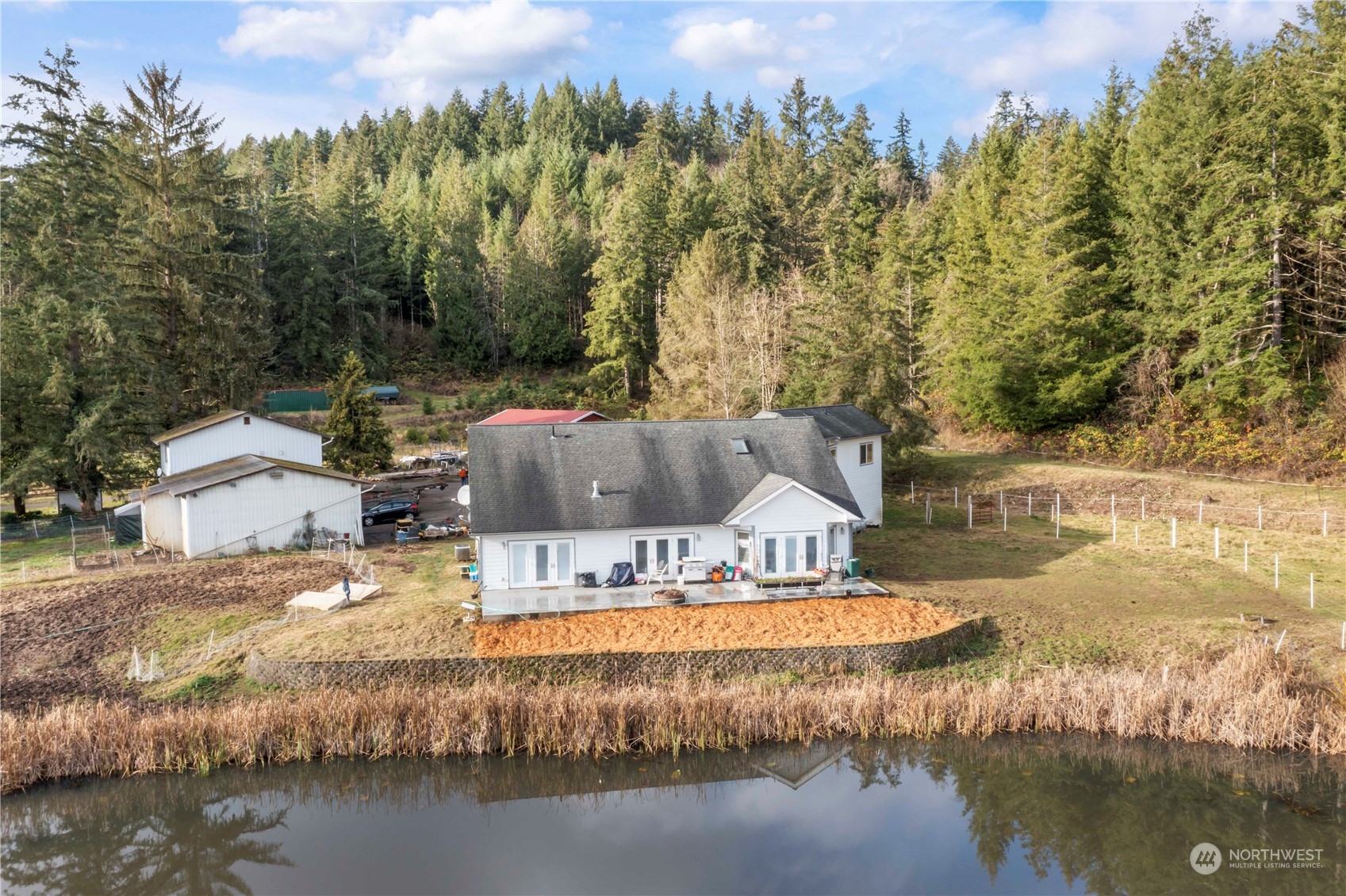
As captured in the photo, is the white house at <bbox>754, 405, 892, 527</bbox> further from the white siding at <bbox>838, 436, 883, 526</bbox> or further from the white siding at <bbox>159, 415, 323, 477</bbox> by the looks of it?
the white siding at <bbox>159, 415, 323, 477</bbox>

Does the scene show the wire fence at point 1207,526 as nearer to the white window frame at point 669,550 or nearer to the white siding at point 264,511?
the white window frame at point 669,550

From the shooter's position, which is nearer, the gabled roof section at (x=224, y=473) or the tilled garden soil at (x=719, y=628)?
the tilled garden soil at (x=719, y=628)

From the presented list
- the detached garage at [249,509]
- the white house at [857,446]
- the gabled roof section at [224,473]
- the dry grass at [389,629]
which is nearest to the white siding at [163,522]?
the detached garage at [249,509]

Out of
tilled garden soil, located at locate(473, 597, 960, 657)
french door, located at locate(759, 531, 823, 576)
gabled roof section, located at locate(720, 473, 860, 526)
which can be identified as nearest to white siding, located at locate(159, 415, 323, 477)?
tilled garden soil, located at locate(473, 597, 960, 657)

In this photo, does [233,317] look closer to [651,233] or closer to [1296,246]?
[651,233]

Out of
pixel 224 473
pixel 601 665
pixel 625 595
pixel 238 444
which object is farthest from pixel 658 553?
pixel 238 444
